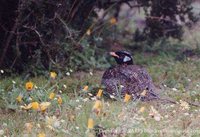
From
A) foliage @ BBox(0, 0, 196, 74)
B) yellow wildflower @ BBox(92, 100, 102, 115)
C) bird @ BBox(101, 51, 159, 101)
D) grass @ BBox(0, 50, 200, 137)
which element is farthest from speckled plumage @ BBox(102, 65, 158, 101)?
yellow wildflower @ BBox(92, 100, 102, 115)

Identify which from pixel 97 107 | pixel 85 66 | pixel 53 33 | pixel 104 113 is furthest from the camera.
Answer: pixel 85 66

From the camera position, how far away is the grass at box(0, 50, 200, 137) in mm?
4828

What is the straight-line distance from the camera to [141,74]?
6.88 meters

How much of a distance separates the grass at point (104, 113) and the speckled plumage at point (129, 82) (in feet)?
0.57

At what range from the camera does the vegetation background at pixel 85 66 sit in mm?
5121

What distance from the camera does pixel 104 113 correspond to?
5.09 m

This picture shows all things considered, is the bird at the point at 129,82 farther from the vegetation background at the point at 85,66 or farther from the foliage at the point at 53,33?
the foliage at the point at 53,33

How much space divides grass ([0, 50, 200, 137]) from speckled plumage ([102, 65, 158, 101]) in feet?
0.57

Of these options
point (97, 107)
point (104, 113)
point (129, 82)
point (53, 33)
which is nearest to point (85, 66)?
point (53, 33)

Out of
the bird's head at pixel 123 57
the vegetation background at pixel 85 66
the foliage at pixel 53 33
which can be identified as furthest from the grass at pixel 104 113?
the bird's head at pixel 123 57

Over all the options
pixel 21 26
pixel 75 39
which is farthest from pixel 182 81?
pixel 21 26

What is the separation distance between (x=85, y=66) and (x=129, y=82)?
1912 mm

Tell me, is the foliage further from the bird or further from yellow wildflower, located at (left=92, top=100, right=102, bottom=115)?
yellow wildflower, located at (left=92, top=100, right=102, bottom=115)

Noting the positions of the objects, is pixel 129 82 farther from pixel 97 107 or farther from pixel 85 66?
pixel 97 107
